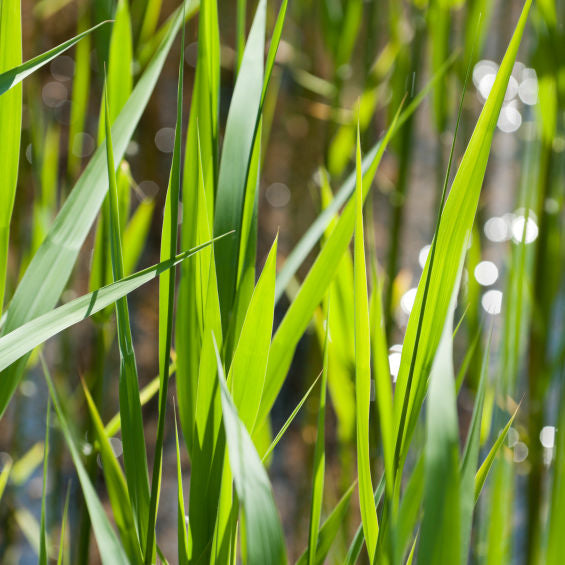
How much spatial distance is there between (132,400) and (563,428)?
0.14 m

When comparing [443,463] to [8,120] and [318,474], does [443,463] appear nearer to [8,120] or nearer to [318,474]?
[318,474]

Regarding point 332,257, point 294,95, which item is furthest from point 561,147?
point 294,95

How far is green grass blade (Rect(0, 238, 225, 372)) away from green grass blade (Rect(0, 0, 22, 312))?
0.05m

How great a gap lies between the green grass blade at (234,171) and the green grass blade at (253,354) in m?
0.02

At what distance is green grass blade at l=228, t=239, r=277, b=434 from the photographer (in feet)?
0.72

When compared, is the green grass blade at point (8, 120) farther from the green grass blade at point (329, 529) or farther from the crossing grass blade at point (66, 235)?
the green grass blade at point (329, 529)

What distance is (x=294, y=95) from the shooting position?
2.57ft

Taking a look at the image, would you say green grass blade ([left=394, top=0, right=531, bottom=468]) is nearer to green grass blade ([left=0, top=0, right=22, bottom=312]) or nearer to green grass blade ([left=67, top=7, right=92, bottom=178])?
green grass blade ([left=0, top=0, right=22, bottom=312])

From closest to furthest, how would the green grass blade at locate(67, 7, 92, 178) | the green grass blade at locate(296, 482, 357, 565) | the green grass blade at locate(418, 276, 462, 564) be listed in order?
the green grass blade at locate(418, 276, 462, 564) → the green grass blade at locate(296, 482, 357, 565) → the green grass blade at locate(67, 7, 92, 178)

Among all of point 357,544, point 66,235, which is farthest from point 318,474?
point 66,235

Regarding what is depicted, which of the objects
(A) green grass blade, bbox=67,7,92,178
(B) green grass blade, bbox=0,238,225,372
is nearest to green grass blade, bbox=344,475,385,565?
(B) green grass blade, bbox=0,238,225,372

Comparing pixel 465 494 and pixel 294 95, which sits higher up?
pixel 294 95

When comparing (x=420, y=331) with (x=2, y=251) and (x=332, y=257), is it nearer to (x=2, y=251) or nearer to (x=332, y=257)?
(x=332, y=257)

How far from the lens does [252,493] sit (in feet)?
0.59
